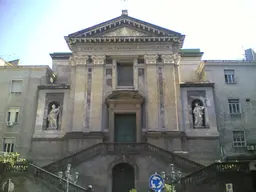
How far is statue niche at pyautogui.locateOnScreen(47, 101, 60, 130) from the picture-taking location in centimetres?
2823

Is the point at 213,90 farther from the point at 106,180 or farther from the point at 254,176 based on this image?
the point at 106,180

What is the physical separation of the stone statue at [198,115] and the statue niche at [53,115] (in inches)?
488

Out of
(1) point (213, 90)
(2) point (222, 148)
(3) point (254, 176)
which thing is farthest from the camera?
(1) point (213, 90)

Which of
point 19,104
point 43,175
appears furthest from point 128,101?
point 43,175

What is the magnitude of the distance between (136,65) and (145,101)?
3.80 metres

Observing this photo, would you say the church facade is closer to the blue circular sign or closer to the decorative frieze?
the decorative frieze

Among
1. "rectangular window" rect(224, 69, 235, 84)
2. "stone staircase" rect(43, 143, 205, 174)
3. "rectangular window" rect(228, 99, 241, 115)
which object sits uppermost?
"rectangular window" rect(224, 69, 235, 84)

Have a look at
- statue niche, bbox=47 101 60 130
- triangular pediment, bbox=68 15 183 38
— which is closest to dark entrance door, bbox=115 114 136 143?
statue niche, bbox=47 101 60 130

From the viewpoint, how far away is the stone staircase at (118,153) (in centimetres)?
2233

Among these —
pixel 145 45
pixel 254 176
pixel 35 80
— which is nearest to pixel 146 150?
pixel 254 176

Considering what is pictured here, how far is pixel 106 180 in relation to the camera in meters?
22.1

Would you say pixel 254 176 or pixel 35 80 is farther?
pixel 35 80

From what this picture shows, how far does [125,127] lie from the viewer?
1105 inches

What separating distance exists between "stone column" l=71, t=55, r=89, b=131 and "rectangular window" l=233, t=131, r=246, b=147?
13548 millimetres
